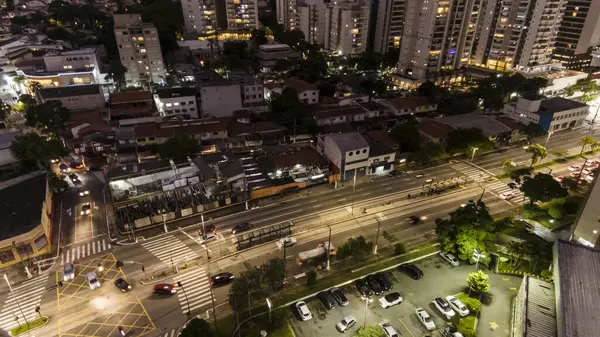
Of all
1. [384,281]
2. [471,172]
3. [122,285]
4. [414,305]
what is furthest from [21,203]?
[471,172]

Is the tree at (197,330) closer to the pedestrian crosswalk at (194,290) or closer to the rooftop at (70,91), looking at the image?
the pedestrian crosswalk at (194,290)

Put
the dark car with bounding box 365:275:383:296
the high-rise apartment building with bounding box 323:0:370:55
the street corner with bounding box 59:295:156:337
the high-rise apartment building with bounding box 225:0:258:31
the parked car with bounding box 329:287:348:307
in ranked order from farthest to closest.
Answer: the high-rise apartment building with bounding box 225:0:258:31 → the high-rise apartment building with bounding box 323:0:370:55 → the dark car with bounding box 365:275:383:296 → the parked car with bounding box 329:287:348:307 → the street corner with bounding box 59:295:156:337

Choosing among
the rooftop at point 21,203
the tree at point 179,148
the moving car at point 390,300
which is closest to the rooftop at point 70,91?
the rooftop at point 21,203

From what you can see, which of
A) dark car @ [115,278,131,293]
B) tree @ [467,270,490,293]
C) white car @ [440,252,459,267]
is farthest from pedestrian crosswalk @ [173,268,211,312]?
white car @ [440,252,459,267]

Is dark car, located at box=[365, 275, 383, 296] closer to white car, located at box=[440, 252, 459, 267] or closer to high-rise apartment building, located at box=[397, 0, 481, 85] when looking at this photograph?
white car, located at box=[440, 252, 459, 267]

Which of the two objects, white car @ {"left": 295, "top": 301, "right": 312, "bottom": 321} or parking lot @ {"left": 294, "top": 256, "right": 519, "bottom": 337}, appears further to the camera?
white car @ {"left": 295, "top": 301, "right": 312, "bottom": 321}

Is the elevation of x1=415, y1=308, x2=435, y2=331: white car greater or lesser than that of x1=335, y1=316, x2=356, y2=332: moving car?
greater

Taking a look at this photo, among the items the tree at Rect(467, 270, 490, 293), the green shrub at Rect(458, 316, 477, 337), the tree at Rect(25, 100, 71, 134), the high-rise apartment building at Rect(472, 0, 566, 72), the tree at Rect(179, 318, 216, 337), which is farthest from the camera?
the high-rise apartment building at Rect(472, 0, 566, 72)
